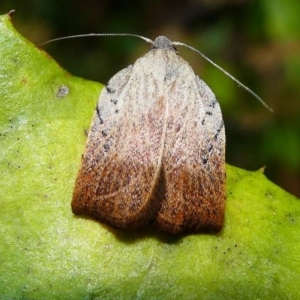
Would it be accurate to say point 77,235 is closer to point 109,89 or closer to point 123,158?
point 123,158

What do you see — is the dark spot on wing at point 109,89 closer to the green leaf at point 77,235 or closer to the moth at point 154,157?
the moth at point 154,157

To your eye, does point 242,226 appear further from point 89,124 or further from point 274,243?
point 89,124

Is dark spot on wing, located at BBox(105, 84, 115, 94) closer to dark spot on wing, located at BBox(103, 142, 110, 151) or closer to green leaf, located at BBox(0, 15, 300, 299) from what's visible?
green leaf, located at BBox(0, 15, 300, 299)

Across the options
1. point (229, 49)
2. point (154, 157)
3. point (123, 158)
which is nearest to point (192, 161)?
point (154, 157)

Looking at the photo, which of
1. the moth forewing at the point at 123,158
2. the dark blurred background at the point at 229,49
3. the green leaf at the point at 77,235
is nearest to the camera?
the green leaf at the point at 77,235

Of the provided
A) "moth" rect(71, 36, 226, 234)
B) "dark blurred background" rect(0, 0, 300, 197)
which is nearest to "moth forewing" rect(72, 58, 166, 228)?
"moth" rect(71, 36, 226, 234)

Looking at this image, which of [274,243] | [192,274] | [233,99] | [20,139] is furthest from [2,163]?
[233,99]

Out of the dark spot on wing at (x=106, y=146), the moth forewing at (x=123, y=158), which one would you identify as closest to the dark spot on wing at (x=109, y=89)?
the moth forewing at (x=123, y=158)
